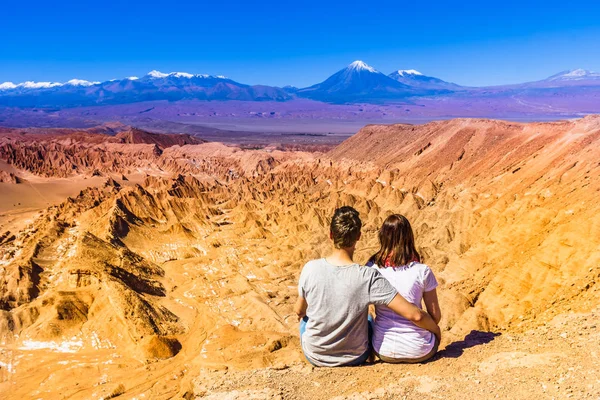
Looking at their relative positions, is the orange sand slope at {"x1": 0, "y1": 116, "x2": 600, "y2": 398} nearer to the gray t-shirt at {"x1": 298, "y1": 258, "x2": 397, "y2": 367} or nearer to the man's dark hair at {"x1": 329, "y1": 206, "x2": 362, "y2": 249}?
the gray t-shirt at {"x1": 298, "y1": 258, "x2": 397, "y2": 367}

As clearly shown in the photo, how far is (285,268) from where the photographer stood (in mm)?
30953

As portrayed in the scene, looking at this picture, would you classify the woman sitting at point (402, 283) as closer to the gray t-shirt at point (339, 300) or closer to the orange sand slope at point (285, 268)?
the gray t-shirt at point (339, 300)

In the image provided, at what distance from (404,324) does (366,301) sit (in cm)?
79

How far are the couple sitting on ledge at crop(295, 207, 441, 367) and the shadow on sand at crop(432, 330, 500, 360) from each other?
31.9 inches

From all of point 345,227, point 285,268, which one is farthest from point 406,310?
point 285,268

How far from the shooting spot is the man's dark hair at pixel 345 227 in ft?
16.3

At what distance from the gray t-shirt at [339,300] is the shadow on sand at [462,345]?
1.73 m

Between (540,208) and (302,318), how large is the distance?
23.2 meters

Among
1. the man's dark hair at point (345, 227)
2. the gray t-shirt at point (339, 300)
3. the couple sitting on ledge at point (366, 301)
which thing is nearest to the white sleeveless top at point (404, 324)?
the couple sitting on ledge at point (366, 301)

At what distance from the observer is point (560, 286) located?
15.9 m

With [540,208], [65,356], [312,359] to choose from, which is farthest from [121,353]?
[540,208]

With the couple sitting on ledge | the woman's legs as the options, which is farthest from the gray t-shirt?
the woman's legs

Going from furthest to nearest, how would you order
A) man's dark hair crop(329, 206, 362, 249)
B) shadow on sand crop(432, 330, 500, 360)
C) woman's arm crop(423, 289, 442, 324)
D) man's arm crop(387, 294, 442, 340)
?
shadow on sand crop(432, 330, 500, 360)
woman's arm crop(423, 289, 442, 324)
man's arm crop(387, 294, 442, 340)
man's dark hair crop(329, 206, 362, 249)

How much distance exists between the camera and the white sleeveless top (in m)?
5.50
